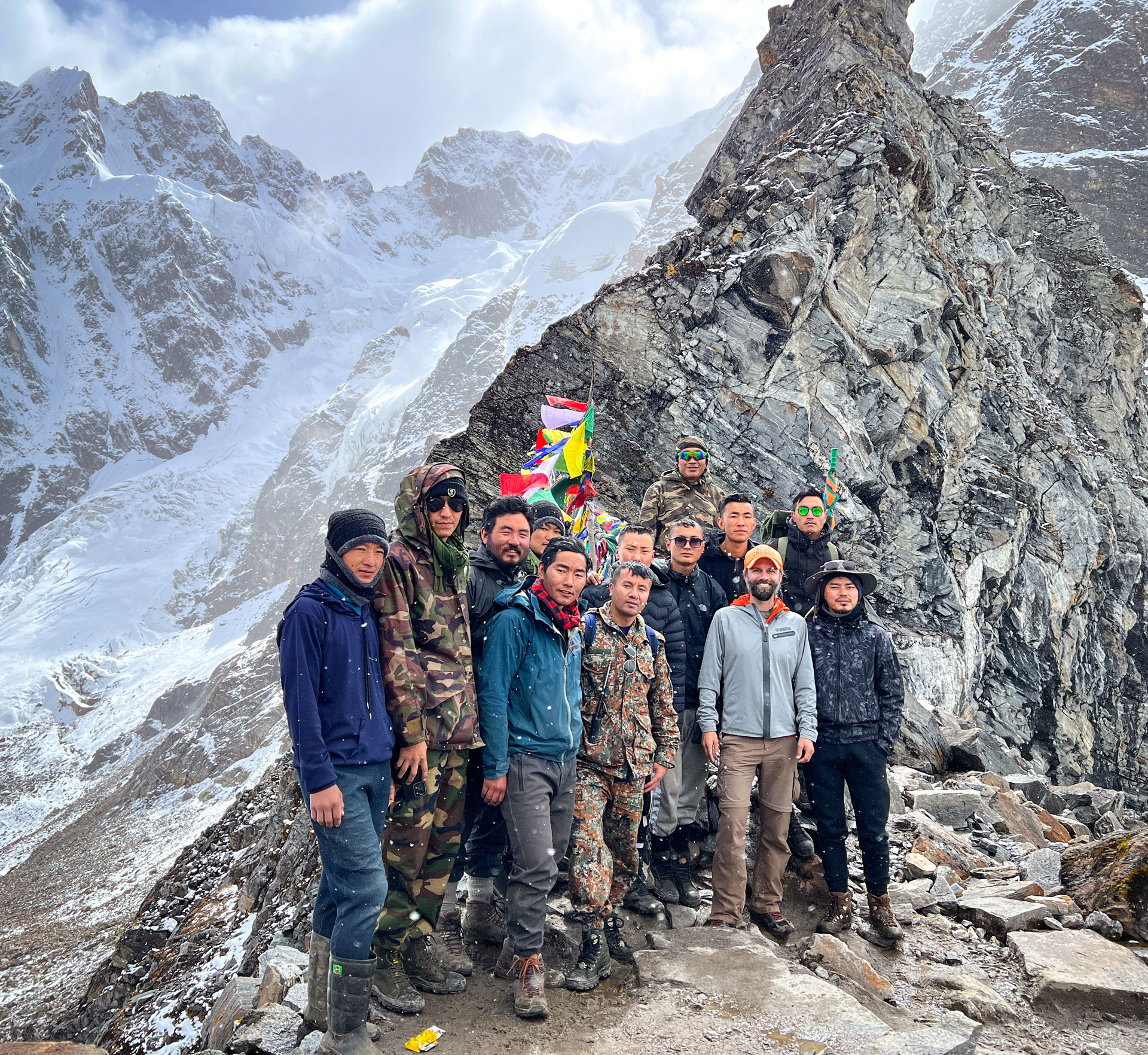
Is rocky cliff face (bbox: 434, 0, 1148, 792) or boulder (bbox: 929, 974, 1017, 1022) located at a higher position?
rocky cliff face (bbox: 434, 0, 1148, 792)

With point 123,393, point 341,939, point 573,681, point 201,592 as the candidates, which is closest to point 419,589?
point 573,681

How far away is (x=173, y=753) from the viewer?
59.3 metres

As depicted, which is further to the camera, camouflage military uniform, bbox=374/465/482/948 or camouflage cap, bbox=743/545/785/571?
camouflage cap, bbox=743/545/785/571

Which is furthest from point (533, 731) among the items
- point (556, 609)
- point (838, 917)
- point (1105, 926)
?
point (1105, 926)

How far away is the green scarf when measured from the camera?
3.94 metres

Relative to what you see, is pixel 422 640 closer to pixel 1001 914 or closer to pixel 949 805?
pixel 1001 914

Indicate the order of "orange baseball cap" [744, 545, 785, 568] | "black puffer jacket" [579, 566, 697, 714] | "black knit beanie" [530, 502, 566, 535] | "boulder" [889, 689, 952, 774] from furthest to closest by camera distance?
"boulder" [889, 689, 952, 774] < "black knit beanie" [530, 502, 566, 535] < "black puffer jacket" [579, 566, 697, 714] < "orange baseball cap" [744, 545, 785, 568]

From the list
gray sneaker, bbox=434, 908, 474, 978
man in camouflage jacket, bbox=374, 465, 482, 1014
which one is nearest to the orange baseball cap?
man in camouflage jacket, bbox=374, 465, 482, 1014

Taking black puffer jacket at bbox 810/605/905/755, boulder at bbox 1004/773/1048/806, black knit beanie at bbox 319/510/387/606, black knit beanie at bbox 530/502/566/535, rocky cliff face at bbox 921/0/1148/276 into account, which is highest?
rocky cliff face at bbox 921/0/1148/276

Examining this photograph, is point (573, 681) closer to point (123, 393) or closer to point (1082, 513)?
A: point (1082, 513)

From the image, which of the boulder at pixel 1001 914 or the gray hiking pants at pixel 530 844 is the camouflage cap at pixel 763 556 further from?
the boulder at pixel 1001 914

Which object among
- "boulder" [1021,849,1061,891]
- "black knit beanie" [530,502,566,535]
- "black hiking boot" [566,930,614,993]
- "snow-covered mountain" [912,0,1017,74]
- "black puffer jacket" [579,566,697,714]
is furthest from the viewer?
"snow-covered mountain" [912,0,1017,74]

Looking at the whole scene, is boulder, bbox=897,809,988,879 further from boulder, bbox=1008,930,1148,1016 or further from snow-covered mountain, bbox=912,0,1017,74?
snow-covered mountain, bbox=912,0,1017,74

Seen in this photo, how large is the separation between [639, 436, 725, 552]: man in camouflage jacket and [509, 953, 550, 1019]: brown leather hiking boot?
4.00 meters
